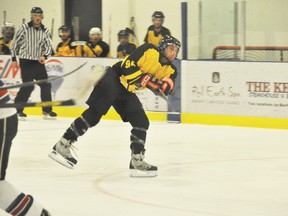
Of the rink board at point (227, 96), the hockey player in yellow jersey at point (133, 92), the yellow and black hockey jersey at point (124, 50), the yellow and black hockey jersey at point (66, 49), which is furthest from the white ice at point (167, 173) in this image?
the yellow and black hockey jersey at point (66, 49)

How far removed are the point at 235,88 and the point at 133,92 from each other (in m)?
3.86

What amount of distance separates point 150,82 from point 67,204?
1563 millimetres

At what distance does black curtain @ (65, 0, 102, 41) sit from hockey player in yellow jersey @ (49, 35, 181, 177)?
8314mm

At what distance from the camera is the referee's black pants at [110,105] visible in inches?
287

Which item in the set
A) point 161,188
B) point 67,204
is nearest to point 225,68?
point 161,188

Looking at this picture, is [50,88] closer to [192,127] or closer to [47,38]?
[47,38]

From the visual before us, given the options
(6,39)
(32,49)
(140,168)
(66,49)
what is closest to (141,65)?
(140,168)

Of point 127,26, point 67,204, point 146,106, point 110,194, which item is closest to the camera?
point 67,204

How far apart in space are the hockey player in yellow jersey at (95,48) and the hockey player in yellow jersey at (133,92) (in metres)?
5.11

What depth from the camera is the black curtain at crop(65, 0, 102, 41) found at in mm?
15707

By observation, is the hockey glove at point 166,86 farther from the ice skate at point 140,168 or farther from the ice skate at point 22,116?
the ice skate at point 22,116

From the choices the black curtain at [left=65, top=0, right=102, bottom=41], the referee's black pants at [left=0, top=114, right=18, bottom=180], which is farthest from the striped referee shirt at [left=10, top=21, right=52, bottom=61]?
the referee's black pants at [left=0, top=114, right=18, bottom=180]

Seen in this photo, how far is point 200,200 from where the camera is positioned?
6.23 meters

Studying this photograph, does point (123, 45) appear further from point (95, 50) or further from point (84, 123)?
point (84, 123)
